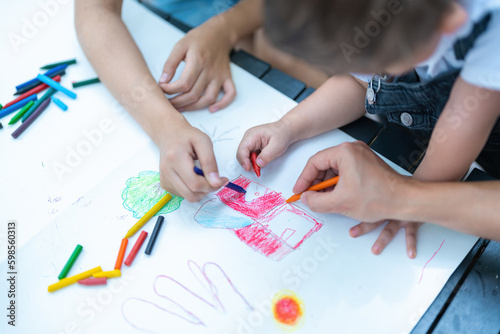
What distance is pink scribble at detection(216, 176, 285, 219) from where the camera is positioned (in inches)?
23.1

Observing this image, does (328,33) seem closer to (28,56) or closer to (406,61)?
(406,61)

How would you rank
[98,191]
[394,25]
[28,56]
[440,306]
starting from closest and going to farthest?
1. [394,25]
2. [440,306]
3. [98,191]
4. [28,56]

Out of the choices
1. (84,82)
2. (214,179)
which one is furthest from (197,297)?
(84,82)

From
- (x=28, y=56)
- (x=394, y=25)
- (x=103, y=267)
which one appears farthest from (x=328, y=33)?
(x=28, y=56)

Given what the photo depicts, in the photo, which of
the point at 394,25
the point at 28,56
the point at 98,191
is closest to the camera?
the point at 394,25

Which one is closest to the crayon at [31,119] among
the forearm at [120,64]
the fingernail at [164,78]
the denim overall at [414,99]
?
the forearm at [120,64]

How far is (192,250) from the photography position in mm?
546

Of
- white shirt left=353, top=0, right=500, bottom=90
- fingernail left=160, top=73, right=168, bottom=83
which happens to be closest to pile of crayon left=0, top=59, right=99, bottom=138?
fingernail left=160, top=73, right=168, bottom=83

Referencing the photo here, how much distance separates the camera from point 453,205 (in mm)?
520

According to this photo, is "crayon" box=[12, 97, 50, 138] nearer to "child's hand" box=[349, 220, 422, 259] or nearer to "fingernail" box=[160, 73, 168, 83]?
"fingernail" box=[160, 73, 168, 83]

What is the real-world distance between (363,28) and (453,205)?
29 centimetres

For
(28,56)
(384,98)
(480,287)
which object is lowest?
(480,287)

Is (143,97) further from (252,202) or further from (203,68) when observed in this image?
(252,202)

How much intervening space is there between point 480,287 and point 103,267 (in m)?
0.50
